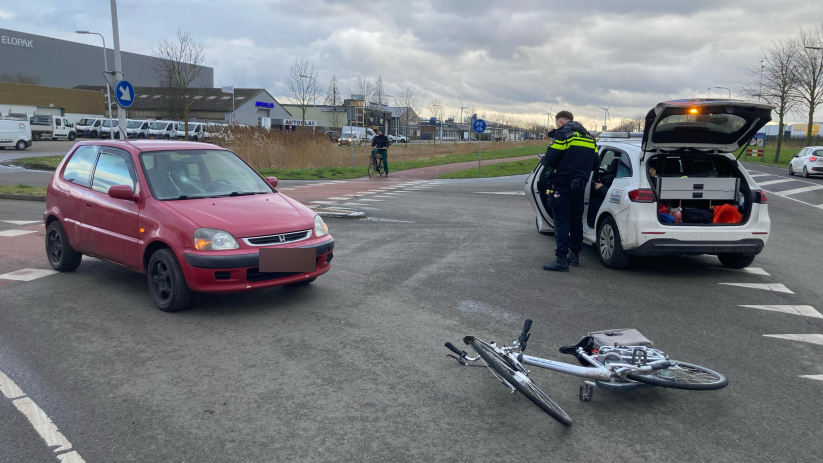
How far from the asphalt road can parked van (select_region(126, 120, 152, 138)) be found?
139ft

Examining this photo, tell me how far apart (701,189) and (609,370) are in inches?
182

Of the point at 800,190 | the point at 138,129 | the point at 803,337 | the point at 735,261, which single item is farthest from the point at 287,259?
the point at 138,129

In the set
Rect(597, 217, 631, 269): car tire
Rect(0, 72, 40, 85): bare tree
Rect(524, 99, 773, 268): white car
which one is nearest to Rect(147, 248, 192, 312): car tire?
Rect(524, 99, 773, 268): white car

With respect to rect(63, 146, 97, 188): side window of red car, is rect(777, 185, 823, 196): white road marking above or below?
below

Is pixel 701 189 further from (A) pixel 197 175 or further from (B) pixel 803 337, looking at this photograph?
(A) pixel 197 175

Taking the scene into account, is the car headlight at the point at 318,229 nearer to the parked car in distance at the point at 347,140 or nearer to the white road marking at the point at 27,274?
the white road marking at the point at 27,274

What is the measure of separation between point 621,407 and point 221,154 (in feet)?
16.9

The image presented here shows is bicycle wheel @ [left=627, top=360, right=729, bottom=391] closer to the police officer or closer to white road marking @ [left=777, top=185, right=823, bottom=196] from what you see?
the police officer

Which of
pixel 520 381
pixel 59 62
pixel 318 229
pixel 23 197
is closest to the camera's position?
pixel 520 381

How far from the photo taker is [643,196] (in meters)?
7.18

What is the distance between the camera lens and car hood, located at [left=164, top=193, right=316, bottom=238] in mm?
5602

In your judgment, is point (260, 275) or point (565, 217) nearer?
point (260, 275)

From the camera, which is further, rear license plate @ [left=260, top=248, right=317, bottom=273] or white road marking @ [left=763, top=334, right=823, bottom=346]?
rear license plate @ [left=260, top=248, right=317, bottom=273]

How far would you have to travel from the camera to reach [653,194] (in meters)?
7.19
